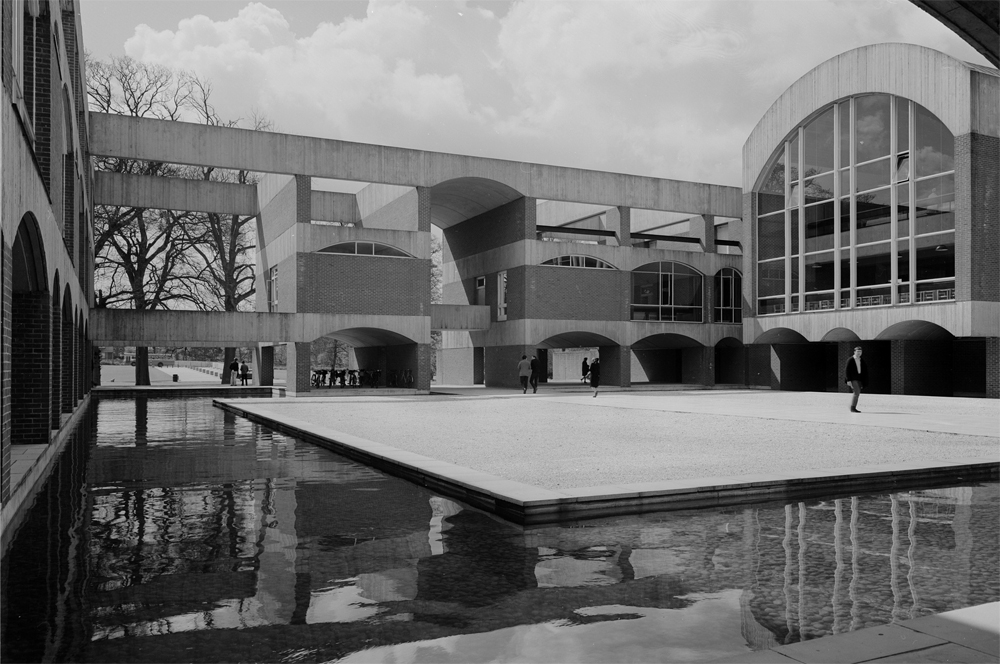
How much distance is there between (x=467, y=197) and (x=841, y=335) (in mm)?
17241

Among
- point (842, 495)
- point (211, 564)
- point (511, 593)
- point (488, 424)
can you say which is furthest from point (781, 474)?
point (488, 424)

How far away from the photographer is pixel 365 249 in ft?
109

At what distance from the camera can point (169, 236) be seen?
128 ft

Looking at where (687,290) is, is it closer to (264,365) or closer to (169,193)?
(264,365)

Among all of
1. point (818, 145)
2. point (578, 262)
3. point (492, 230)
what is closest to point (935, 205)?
point (818, 145)

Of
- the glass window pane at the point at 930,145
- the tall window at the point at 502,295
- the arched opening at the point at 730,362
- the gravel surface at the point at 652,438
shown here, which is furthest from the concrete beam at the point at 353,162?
the gravel surface at the point at 652,438

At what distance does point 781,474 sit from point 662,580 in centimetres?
393

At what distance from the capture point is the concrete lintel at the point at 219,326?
99.3 ft

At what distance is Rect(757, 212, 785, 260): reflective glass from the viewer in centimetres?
3844

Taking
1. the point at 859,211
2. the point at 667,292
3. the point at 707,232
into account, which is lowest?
the point at 667,292

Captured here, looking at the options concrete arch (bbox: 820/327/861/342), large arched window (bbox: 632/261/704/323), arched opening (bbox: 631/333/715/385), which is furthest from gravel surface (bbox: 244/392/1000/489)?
arched opening (bbox: 631/333/715/385)

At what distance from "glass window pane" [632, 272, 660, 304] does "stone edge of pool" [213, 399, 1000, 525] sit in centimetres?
2957

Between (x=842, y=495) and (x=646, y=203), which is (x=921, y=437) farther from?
(x=646, y=203)

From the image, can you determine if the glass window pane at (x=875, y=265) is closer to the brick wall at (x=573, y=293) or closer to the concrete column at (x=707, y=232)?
the concrete column at (x=707, y=232)
